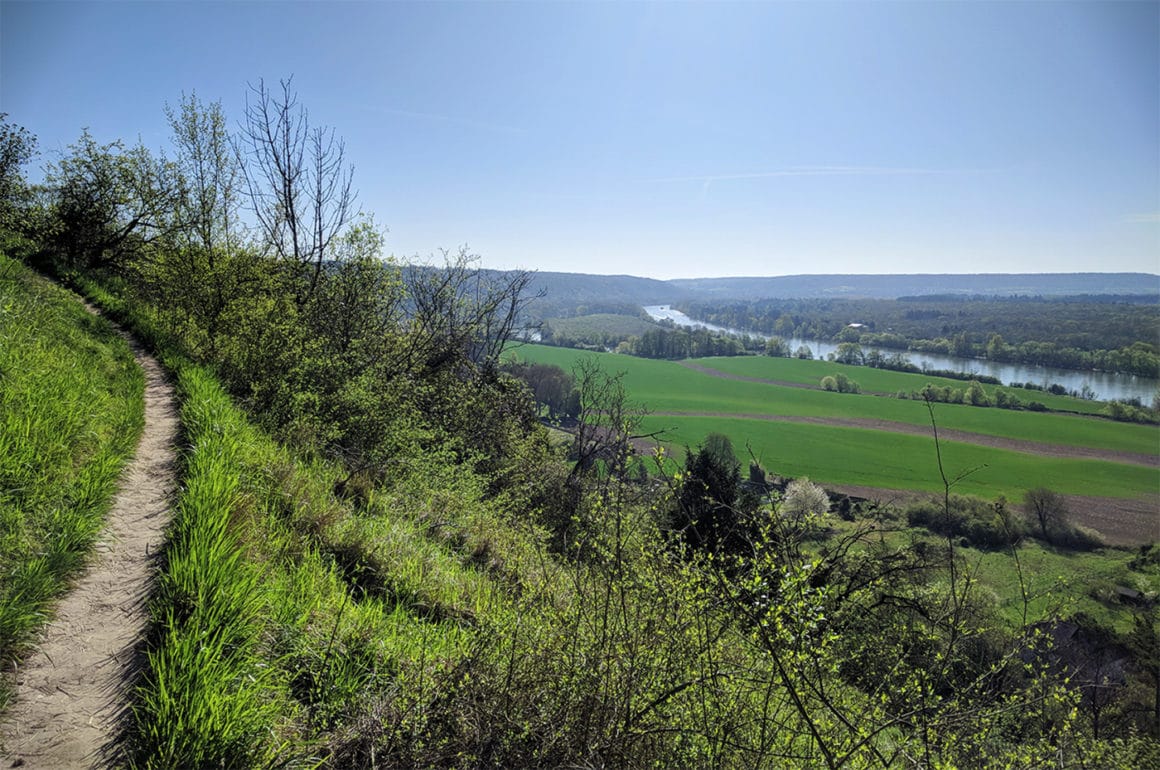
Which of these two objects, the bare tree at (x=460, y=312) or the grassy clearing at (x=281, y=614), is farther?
the bare tree at (x=460, y=312)

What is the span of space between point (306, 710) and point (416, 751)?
69 centimetres

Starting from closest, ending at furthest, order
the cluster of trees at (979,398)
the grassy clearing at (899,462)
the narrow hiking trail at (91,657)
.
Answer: the narrow hiking trail at (91,657) < the grassy clearing at (899,462) < the cluster of trees at (979,398)

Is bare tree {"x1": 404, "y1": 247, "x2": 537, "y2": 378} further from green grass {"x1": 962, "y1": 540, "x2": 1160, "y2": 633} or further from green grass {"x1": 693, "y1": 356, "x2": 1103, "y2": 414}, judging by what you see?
green grass {"x1": 693, "y1": 356, "x2": 1103, "y2": 414}

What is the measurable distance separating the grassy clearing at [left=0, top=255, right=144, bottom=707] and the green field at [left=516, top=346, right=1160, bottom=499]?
33.5m

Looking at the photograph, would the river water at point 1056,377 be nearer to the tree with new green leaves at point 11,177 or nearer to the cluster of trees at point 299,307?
the cluster of trees at point 299,307

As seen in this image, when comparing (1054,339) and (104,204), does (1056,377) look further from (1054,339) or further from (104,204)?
(104,204)

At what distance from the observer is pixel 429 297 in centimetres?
2278

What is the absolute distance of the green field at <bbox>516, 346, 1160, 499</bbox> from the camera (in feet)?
177

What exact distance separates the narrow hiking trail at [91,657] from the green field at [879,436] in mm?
35169

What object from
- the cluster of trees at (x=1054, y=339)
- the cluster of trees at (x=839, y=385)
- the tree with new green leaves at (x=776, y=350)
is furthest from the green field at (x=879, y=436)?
the cluster of trees at (x=1054, y=339)

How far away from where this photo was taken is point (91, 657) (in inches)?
108

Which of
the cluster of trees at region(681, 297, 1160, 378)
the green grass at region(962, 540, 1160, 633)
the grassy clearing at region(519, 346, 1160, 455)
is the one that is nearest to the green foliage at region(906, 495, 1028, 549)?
the green grass at region(962, 540, 1160, 633)

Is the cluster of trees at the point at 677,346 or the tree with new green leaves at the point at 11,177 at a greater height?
the tree with new green leaves at the point at 11,177

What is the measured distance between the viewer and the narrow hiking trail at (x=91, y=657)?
2252 millimetres
